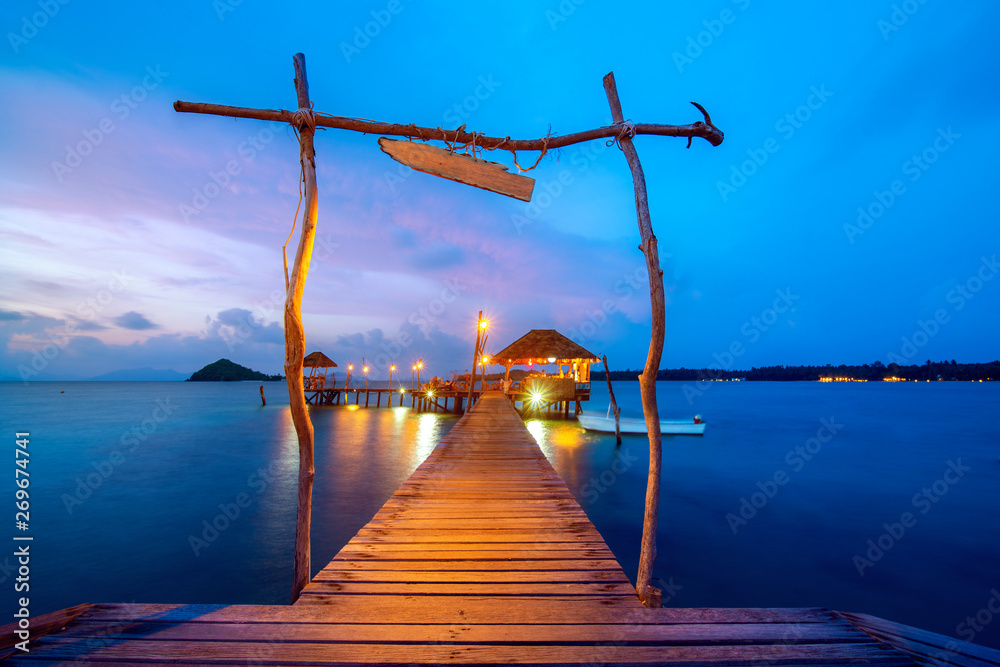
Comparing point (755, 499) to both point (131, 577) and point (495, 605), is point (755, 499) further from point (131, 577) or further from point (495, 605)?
point (131, 577)

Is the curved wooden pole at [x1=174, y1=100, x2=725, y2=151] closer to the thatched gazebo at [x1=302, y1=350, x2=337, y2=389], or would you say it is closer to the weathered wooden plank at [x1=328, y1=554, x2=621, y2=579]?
the weathered wooden plank at [x1=328, y1=554, x2=621, y2=579]

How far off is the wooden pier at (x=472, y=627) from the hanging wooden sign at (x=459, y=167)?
2.85 meters

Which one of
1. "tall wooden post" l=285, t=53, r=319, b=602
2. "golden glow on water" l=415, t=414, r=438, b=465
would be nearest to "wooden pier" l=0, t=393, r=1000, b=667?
"tall wooden post" l=285, t=53, r=319, b=602

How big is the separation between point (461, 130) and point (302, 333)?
6.63ft

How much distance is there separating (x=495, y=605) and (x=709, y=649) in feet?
4.02

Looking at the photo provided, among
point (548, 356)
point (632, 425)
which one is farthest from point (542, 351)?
point (632, 425)

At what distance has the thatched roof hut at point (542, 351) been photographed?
2580 centimetres

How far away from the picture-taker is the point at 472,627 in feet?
7.86

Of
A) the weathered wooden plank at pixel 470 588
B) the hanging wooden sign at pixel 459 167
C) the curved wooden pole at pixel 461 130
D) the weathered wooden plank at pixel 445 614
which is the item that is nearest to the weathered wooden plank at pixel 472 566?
the weathered wooden plank at pixel 470 588

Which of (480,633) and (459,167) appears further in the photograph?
(459,167)

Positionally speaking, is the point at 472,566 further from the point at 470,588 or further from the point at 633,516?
the point at 633,516

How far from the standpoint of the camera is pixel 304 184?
3.23 metres

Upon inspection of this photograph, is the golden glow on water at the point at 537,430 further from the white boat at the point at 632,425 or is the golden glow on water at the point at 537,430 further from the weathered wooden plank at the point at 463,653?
the weathered wooden plank at the point at 463,653

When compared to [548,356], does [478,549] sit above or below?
below
